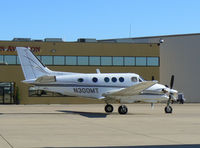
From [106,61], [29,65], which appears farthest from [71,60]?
[29,65]

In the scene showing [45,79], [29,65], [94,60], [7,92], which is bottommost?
[7,92]

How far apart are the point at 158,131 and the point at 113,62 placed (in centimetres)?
3846

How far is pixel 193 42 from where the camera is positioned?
61.5m

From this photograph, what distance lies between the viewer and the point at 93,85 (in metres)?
33.0

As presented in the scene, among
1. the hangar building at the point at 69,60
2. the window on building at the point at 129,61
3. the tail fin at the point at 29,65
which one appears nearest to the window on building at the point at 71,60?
the hangar building at the point at 69,60

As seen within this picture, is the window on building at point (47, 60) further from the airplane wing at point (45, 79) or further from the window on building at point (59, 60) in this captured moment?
the airplane wing at point (45, 79)

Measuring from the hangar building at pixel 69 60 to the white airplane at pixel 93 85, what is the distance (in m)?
22.8

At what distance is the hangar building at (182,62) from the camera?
201ft

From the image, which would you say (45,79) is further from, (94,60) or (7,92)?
(94,60)

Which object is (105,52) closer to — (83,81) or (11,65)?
(11,65)

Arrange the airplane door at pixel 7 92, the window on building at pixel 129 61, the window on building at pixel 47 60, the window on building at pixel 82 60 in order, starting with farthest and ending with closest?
the window on building at pixel 129 61 < the window on building at pixel 82 60 < the window on building at pixel 47 60 < the airplane door at pixel 7 92

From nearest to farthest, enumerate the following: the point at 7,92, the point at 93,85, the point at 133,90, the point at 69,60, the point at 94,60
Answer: the point at 133,90
the point at 93,85
the point at 7,92
the point at 69,60
the point at 94,60

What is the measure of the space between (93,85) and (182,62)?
31429 millimetres

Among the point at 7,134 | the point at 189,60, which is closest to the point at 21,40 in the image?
the point at 189,60
